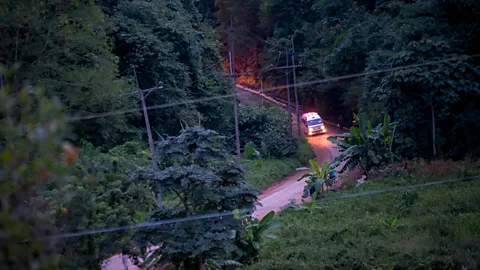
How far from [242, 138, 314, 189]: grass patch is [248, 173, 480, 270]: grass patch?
250 inches

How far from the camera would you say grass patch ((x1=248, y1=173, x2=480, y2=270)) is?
8422mm

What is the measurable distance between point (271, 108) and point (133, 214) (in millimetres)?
20864

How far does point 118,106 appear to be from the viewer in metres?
15.9

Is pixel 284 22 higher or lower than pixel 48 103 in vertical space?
higher

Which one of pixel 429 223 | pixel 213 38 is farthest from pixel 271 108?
pixel 429 223

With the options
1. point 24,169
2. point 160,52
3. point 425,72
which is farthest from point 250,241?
point 160,52

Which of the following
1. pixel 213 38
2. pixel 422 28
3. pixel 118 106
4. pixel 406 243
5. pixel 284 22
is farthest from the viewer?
pixel 284 22

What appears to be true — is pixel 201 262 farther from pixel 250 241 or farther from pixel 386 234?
pixel 386 234

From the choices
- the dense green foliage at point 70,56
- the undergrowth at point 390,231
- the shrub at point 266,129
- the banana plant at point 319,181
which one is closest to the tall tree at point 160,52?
the dense green foliage at point 70,56

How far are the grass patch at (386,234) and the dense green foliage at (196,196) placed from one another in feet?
4.60

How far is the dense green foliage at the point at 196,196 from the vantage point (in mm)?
7230

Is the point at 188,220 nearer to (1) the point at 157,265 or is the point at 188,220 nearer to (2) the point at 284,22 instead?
(1) the point at 157,265

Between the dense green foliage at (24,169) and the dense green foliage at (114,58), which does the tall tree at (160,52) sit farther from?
the dense green foliage at (24,169)

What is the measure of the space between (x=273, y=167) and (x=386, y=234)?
40.4ft
